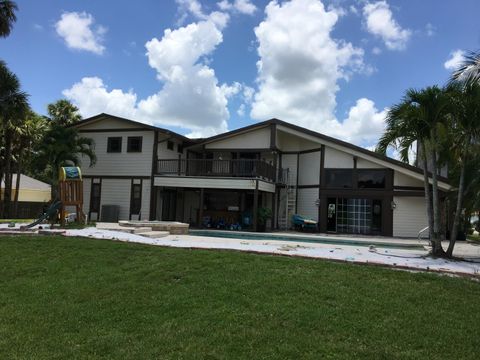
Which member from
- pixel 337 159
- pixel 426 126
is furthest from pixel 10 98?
pixel 426 126

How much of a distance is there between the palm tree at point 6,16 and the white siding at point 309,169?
52.6ft

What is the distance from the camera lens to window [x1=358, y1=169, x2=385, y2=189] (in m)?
23.2

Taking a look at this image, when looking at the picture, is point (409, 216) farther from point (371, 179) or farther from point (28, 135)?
point (28, 135)

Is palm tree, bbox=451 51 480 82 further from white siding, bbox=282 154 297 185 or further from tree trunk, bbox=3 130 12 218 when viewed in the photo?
tree trunk, bbox=3 130 12 218

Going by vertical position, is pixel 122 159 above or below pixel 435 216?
above

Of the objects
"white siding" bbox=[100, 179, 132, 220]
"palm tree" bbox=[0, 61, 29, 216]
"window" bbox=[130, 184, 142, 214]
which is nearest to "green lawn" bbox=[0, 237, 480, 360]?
"palm tree" bbox=[0, 61, 29, 216]

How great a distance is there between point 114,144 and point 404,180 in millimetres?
16225

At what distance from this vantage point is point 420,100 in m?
11.6

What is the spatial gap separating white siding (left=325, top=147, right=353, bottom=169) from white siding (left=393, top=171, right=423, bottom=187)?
2.35 meters

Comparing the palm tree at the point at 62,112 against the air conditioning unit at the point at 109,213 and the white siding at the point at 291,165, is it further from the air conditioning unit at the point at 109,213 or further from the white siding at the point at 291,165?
the white siding at the point at 291,165

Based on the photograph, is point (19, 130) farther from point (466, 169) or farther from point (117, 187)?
point (466, 169)

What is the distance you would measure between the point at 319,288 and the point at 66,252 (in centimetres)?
616

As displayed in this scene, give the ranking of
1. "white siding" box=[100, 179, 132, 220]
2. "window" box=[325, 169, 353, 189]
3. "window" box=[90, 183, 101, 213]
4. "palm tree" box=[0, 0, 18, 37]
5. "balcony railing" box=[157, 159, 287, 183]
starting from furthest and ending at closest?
"window" box=[90, 183, 101, 213] → "white siding" box=[100, 179, 132, 220] → "balcony railing" box=[157, 159, 287, 183] → "window" box=[325, 169, 353, 189] → "palm tree" box=[0, 0, 18, 37]

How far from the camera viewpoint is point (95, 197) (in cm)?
2625
